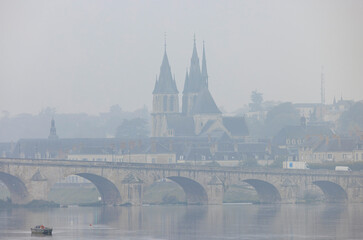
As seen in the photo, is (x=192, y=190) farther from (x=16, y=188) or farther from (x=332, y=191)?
(x=16, y=188)

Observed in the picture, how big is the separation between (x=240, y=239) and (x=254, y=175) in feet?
164

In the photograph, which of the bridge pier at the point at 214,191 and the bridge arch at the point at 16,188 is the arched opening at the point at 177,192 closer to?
the bridge pier at the point at 214,191

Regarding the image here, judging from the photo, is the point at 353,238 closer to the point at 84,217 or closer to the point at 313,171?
the point at 84,217

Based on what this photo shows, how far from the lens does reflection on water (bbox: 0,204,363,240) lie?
124m

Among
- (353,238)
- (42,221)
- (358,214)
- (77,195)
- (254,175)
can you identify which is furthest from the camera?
(77,195)

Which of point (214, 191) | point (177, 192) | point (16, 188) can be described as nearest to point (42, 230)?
point (16, 188)

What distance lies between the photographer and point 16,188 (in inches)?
6230

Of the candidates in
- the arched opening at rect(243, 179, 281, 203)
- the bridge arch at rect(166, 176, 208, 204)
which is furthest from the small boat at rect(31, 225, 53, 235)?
the arched opening at rect(243, 179, 281, 203)

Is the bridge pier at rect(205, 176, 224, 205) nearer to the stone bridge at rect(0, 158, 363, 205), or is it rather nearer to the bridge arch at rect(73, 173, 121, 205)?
the stone bridge at rect(0, 158, 363, 205)

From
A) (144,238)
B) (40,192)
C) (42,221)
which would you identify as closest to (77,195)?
(40,192)

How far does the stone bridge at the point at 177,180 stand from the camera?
511 ft

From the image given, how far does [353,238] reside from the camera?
393 ft

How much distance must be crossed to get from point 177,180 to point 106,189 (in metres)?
10.7

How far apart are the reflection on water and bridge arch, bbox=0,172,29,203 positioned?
3.06 m
